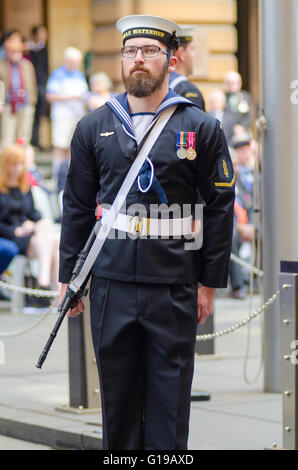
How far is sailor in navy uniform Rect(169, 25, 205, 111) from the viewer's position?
8.07m

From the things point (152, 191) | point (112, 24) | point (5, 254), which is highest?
point (112, 24)

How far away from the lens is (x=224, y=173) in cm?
552

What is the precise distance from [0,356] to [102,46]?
34.6 ft

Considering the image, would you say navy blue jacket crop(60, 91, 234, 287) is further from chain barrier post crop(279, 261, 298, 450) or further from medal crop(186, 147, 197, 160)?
chain barrier post crop(279, 261, 298, 450)

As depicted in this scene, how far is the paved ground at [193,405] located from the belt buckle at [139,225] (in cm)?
175

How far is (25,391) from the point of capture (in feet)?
27.9

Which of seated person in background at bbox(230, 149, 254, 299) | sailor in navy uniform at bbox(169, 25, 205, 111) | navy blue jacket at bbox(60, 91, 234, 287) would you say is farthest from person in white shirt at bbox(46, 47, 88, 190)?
→ navy blue jacket at bbox(60, 91, 234, 287)

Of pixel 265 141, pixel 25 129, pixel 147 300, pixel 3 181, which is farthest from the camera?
pixel 25 129

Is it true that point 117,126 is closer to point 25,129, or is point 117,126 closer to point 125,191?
point 125,191

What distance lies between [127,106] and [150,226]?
1.80ft

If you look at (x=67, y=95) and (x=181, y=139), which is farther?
(x=67, y=95)

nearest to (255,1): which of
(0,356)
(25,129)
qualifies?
(25,129)

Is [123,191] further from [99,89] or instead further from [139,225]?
[99,89]

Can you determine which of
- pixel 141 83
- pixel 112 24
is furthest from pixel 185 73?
pixel 112 24
